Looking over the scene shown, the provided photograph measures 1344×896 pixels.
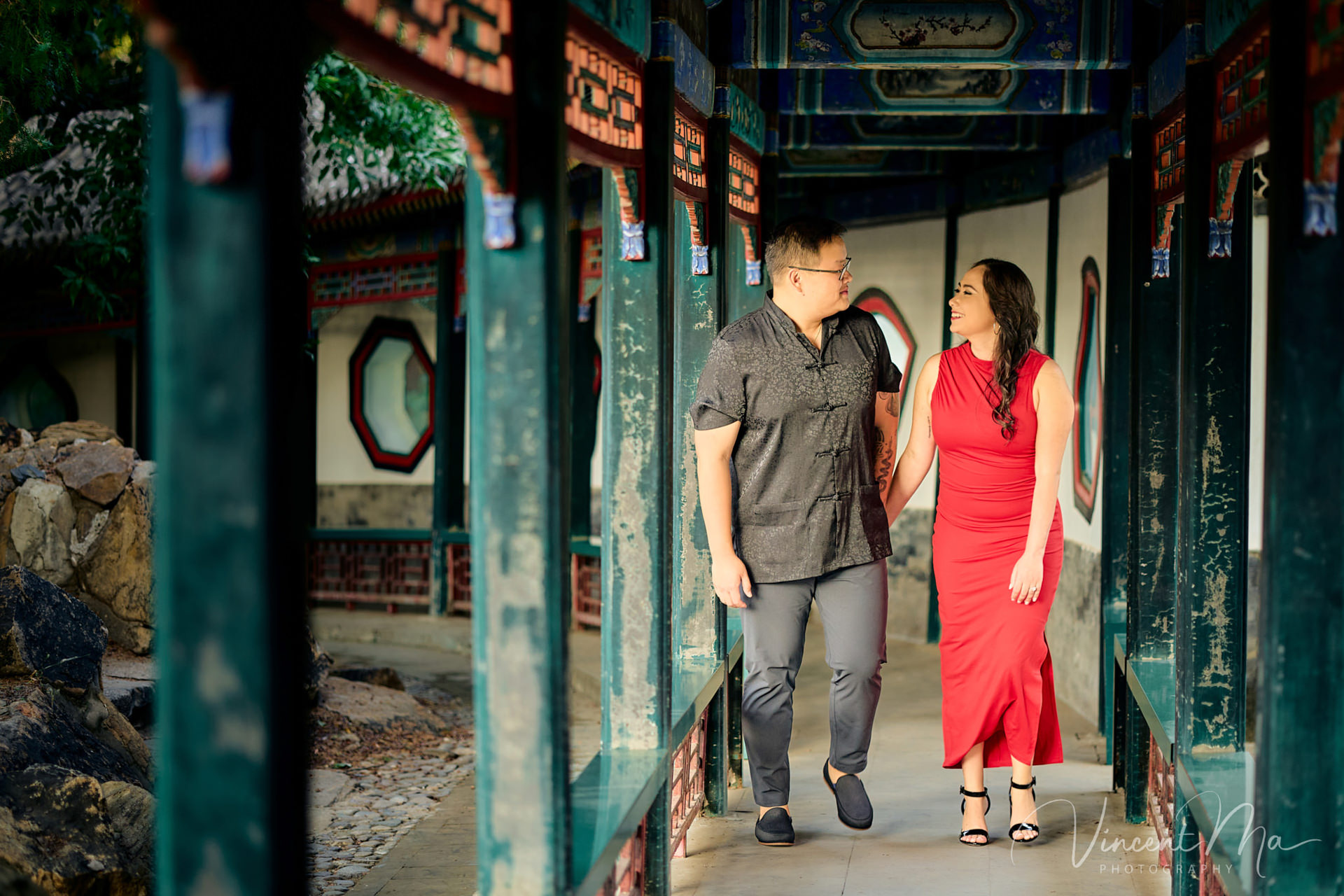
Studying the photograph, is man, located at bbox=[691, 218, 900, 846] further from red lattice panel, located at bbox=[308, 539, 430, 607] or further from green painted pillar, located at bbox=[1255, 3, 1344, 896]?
red lattice panel, located at bbox=[308, 539, 430, 607]

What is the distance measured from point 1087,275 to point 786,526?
3857mm

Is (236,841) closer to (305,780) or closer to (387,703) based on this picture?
(305,780)

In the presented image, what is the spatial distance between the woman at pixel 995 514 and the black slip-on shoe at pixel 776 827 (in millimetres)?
515

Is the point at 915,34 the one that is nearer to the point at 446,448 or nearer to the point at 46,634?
the point at 46,634

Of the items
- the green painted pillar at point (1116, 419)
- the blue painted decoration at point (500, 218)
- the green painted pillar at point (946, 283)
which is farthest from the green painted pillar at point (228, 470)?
the green painted pillar at point (946, 283)

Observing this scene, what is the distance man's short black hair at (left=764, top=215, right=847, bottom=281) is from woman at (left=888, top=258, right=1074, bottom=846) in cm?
42

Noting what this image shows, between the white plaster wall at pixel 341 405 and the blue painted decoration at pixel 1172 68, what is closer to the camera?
the blue painted decoration at pixel 1172 68

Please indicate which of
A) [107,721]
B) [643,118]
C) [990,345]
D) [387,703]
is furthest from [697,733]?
[387,703]

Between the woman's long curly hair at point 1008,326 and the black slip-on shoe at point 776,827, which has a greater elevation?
the woman's long curly hair at point 1008,326

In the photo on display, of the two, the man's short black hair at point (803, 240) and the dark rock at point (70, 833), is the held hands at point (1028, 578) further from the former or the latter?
the dark rock at point (70, 833)

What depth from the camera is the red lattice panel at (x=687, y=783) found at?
3.85 metres

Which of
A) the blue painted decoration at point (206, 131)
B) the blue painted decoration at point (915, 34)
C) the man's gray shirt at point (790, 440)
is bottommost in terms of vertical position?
the man's gray shirt at point (790, 440)

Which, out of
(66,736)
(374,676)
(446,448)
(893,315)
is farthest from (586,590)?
(66,736)

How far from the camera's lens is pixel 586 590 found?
9523mm
